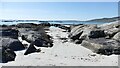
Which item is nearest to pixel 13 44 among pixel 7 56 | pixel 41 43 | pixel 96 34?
pixel 41 43

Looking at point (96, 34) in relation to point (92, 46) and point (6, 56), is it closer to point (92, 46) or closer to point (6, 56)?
point (92, 46)

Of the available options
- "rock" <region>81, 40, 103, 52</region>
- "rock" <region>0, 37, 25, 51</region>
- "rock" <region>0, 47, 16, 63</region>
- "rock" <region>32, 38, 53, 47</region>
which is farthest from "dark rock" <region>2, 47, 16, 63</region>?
"rock" <region>81, 40, 103, 52</region>

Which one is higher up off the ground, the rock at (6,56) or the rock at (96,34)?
the rock at (6,56)

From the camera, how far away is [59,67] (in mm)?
9250

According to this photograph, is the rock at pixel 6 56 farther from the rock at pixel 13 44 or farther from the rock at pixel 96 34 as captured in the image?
the rock at pixel 96 34

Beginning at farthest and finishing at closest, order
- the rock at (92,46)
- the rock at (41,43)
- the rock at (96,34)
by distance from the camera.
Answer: the rock at (96,34)
the rock at (41,43)
the rock at (92,46)

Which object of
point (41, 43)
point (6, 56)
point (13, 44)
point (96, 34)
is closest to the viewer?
point (6, 56)

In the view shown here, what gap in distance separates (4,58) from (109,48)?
582cm

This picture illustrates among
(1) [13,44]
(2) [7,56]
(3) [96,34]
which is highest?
(2) [7,56]

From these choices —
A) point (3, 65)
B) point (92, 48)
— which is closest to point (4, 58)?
point (3, 65)

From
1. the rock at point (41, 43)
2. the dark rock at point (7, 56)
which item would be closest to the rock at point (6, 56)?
the dark rock at point (7, 56)

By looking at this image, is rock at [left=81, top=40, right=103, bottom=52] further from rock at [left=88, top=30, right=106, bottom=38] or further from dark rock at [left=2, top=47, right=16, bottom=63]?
dark rock at [left=2, top=47, right=16, bottom=63]

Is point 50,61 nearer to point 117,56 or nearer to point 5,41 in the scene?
point 117,56

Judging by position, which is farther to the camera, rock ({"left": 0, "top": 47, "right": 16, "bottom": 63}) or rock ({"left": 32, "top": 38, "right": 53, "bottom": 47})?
rock ({"left": 32, "top": 38, "right": 53, "bottom": 47})
